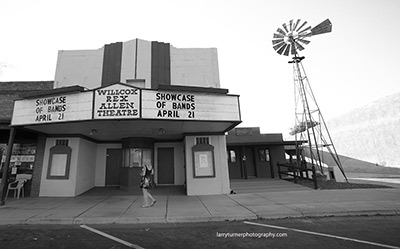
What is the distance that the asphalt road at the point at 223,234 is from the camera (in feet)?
14.8

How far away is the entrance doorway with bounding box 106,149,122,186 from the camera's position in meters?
13.6

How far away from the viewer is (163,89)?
311 inches

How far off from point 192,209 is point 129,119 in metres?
4.42

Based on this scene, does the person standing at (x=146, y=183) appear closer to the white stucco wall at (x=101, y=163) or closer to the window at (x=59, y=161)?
the window at (x=59, y=161)

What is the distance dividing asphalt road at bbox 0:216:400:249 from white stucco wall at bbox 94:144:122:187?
25.1ft

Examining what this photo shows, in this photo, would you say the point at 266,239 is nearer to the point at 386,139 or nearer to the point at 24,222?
the point at 24,222

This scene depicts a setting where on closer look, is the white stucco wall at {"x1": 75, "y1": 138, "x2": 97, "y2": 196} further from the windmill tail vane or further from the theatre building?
the windmill tail vane

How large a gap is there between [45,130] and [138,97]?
697 cm

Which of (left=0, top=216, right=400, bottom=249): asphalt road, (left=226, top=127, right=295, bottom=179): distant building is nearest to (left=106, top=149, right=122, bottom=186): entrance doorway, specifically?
(left=0, top=216, right=400, bottom=249): asphalt road

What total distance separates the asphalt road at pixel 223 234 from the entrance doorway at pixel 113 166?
7.65 metres

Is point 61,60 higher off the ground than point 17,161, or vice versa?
point 61,60

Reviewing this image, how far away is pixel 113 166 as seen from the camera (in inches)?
546

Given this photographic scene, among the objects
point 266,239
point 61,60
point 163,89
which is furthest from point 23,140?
point 266,239

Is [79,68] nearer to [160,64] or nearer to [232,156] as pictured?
[160,64]
